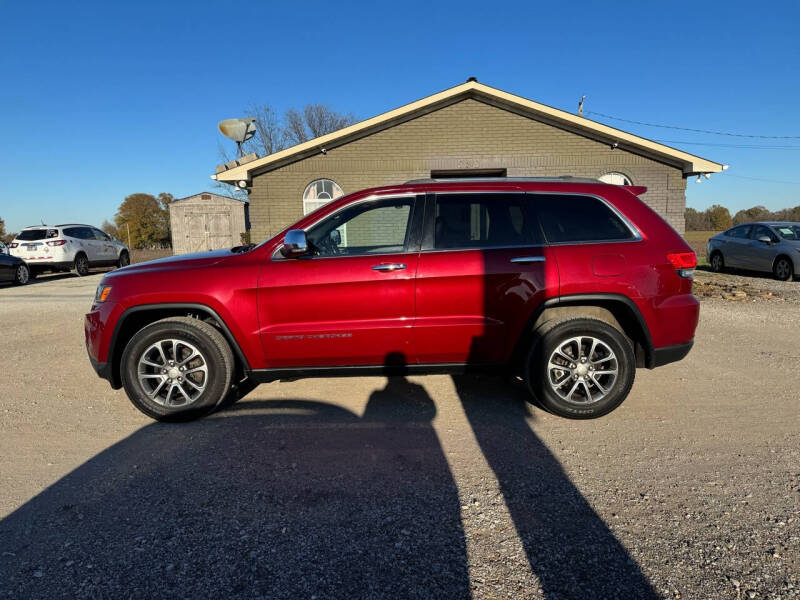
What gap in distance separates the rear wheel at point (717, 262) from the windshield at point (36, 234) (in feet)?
70.6

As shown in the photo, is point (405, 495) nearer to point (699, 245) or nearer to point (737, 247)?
point (737, 247)

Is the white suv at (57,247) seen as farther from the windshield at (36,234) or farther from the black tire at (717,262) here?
the black tire at (717,262)

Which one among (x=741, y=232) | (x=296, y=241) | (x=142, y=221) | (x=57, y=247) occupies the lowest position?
(x=296, y=241)

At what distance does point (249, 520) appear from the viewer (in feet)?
7.95

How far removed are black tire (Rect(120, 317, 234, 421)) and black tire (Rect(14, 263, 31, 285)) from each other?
1465 centimetres

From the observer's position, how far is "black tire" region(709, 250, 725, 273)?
14530mm

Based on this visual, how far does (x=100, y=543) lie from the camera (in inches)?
89.0

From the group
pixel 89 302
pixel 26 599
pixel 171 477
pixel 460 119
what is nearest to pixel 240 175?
pixel 89 302

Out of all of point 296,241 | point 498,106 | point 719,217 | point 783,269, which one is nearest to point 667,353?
point 296,241

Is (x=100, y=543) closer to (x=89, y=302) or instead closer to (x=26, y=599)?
(x=26, y=599)

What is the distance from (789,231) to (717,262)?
2.25 metres

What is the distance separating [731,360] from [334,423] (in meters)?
4.52

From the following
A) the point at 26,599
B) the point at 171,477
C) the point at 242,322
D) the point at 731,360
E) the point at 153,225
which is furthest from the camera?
the point at 153,225

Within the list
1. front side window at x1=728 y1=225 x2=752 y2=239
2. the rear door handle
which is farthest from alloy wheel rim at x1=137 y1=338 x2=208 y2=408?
front side window at x1=728 y1=225 x2=752 y2=239
